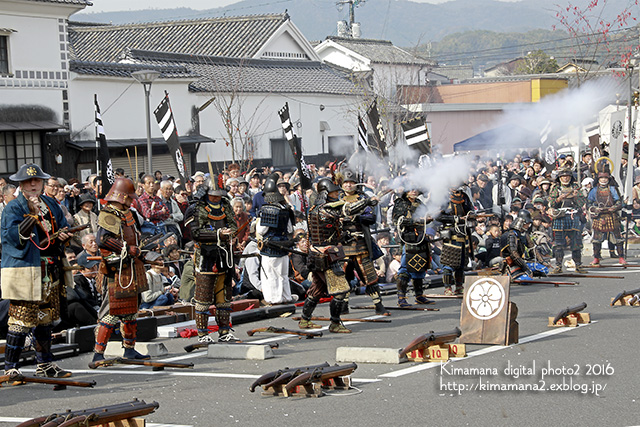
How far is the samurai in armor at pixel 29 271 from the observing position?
866 centimetres

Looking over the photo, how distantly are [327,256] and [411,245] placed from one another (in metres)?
2.45

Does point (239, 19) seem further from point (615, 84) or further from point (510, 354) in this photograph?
point (510, 354)

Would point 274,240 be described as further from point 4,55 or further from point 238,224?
point 4,55

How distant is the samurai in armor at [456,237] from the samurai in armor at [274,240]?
2626 mm

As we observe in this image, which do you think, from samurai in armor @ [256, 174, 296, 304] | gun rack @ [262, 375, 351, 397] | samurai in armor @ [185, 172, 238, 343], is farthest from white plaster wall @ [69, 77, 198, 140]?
gun rack @ [262, 375, 351, 397]

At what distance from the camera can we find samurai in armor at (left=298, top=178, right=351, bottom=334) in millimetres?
11453

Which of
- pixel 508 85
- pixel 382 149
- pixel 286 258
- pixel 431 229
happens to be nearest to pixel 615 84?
pixel 508 85

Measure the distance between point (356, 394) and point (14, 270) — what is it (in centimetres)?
351

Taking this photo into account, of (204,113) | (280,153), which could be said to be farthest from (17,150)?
(280,153)

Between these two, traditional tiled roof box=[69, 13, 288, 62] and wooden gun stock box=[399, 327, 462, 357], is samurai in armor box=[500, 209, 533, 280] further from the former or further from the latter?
traditional tiled roof box=[69, 13, 288, 62]

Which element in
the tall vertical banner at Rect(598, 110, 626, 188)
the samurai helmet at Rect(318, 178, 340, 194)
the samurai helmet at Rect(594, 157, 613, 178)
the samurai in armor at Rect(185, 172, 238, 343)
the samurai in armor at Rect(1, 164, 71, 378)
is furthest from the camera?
the tall vertical banner at Rect(598, 110, 626, 188)

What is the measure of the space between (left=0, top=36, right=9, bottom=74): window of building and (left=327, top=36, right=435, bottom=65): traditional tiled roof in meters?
23.1

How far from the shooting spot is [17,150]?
2094cm

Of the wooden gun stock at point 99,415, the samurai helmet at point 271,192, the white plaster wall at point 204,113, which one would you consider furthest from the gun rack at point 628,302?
the white plaster wall at point 204,113
